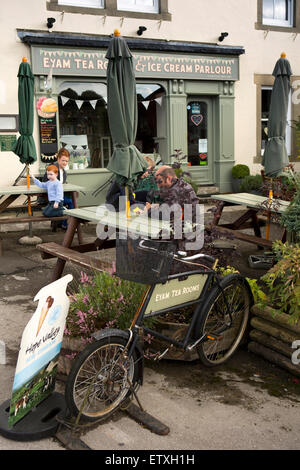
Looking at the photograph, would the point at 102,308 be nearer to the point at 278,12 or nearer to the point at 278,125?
the point at 278,125

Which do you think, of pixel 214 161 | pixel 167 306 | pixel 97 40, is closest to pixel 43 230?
pixel 97 40

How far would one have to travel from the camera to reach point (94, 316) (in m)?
4.02

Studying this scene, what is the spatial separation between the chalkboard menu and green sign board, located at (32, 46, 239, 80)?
0.99m

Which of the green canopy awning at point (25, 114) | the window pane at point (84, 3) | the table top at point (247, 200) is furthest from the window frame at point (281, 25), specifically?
the table top at point (247, 200)

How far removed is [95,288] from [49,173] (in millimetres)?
4436

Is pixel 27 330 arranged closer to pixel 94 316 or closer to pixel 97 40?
pixel 94 316

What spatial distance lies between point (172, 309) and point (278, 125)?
14.6ft

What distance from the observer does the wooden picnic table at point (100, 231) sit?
4.96 metres

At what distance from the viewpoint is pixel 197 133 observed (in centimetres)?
1359

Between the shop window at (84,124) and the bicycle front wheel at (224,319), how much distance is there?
→ 8.35 metres

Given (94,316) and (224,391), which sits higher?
(94,316)

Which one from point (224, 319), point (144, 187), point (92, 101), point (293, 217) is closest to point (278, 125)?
point (144, 187)

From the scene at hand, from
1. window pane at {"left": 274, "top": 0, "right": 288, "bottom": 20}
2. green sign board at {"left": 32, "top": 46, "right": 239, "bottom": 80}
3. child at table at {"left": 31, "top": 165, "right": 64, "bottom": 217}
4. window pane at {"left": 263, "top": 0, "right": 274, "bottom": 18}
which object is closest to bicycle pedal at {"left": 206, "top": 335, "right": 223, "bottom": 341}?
child at table at {"left": 31, "top": 165, "right": 64, "bottom": 217}

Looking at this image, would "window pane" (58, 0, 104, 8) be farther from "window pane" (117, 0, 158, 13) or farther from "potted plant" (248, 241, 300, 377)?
"potted plant" (248, 241, 300, 377)
